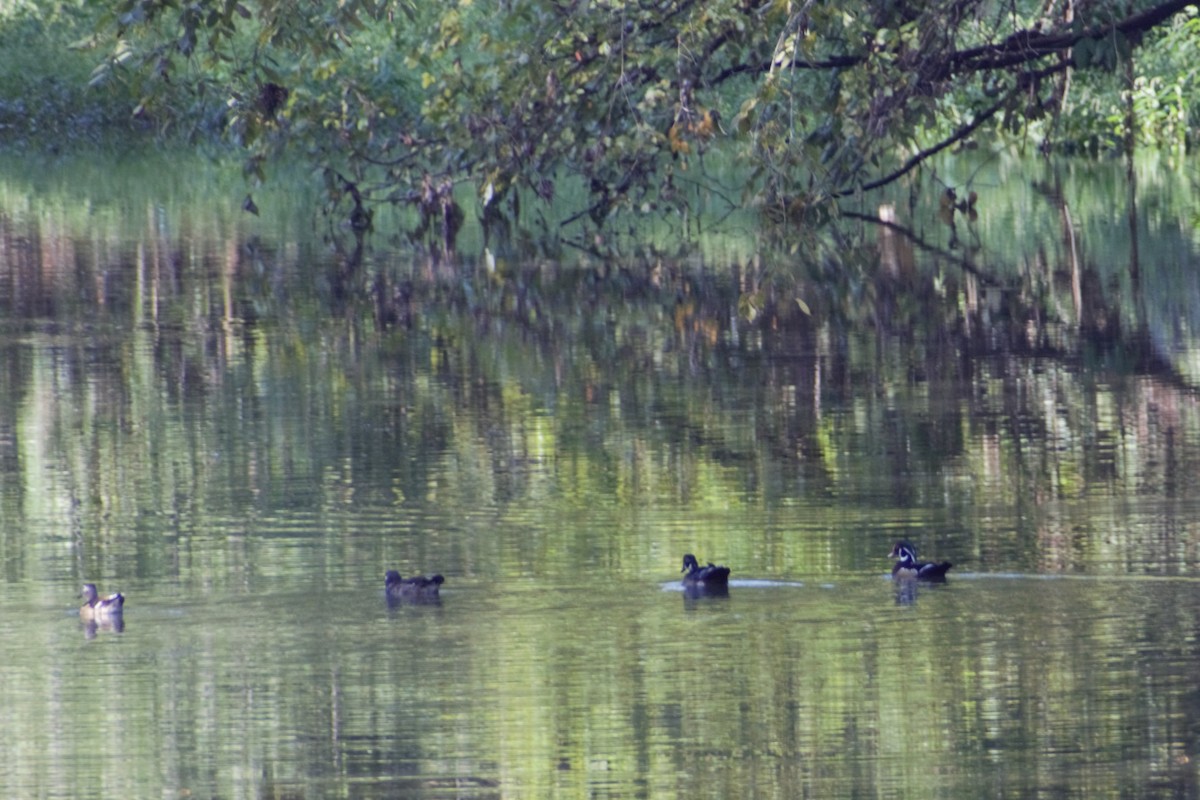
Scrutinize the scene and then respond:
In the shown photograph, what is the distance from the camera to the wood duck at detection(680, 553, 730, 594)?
391 inches

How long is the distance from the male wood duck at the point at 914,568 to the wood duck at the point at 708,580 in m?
0.69

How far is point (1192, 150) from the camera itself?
4669cm

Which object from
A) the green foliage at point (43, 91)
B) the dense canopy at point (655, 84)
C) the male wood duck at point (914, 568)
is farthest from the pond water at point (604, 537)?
the green foliage at point (43, 91)

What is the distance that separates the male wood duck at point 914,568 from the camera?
10.1 m

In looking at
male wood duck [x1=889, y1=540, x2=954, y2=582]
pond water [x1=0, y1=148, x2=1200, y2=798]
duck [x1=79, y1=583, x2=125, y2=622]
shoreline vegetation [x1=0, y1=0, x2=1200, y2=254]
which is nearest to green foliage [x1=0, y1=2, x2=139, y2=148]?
shoreline vegetation [x1=0, y1=0, x2=1200, y2=254]

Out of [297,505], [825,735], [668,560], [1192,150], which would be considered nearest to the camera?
[825,735]

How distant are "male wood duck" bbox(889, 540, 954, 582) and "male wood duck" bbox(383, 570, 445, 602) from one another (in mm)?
1793

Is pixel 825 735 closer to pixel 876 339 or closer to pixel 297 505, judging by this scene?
pixel 297 505

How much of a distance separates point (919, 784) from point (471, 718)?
1.53 meters

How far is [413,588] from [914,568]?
193 centimetres

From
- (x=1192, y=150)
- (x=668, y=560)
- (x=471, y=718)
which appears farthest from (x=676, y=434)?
(x=1192, y=150)

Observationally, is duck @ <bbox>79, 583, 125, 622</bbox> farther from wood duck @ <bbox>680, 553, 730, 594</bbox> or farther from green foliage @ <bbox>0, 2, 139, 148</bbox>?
green foliage @ <bbox>0, 2, 139, 148</bbox>

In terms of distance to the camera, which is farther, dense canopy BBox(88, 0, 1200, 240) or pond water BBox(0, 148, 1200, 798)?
dense canopy BBox(88, 0, 1200, 240)

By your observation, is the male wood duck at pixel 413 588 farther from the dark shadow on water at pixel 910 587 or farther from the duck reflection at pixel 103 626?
the dark shadow on water at pixel 910 587
